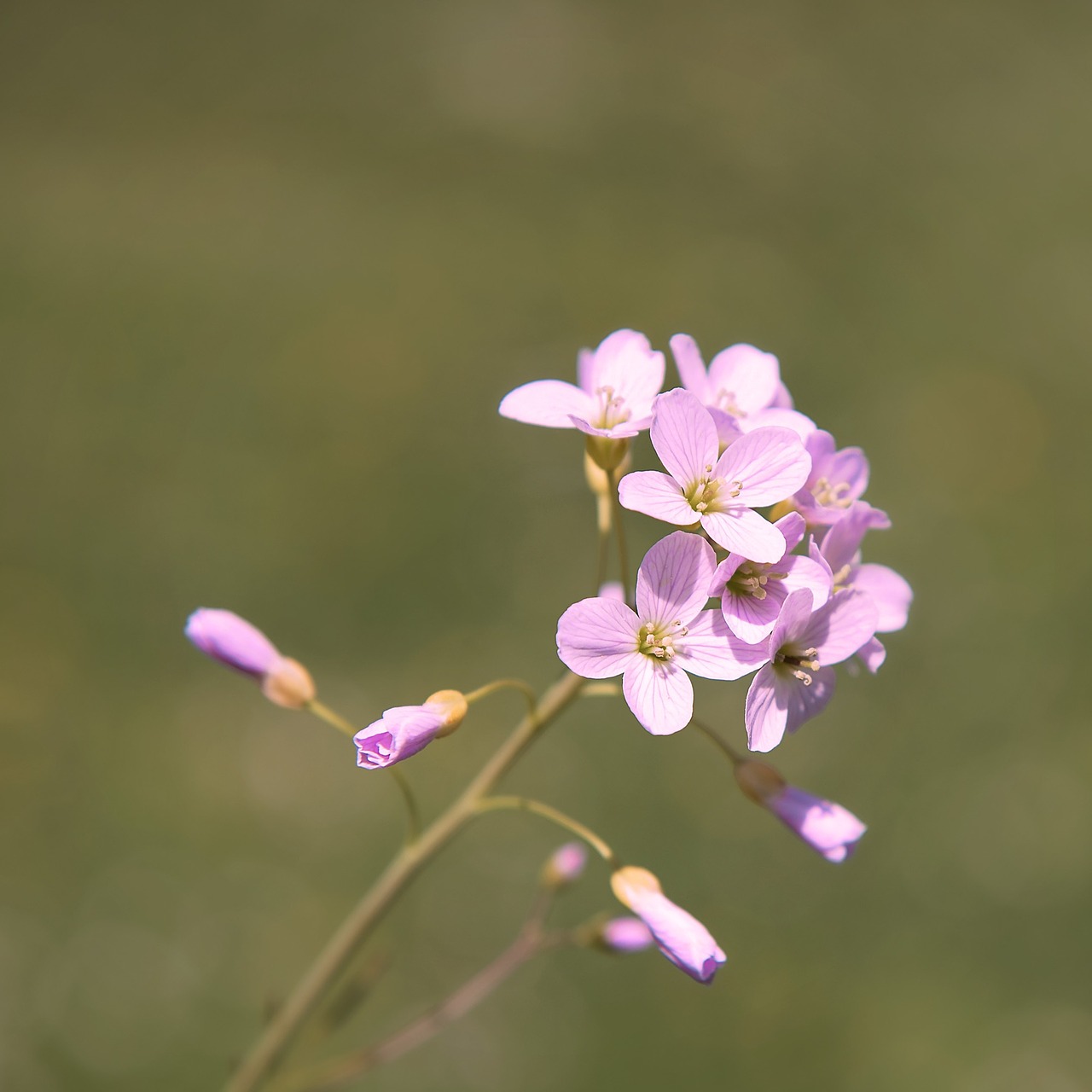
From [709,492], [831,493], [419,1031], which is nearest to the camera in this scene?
[709,492]

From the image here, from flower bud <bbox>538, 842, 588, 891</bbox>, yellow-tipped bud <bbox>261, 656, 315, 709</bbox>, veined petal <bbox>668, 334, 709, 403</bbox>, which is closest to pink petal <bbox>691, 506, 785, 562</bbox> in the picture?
veined petal <bbox>668, 334, 709, 403</bbox>

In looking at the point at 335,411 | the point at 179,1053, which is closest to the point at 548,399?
the point at 179,1053

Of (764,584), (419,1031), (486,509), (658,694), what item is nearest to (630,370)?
(764,584)

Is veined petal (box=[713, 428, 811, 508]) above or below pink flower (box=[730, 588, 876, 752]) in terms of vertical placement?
above

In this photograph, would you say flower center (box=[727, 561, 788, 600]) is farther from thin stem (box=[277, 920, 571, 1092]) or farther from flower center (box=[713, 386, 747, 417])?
thin stem (box=[277, 920, 571, 1092])

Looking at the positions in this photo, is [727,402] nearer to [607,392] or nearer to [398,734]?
[607,392]

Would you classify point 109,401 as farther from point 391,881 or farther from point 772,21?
point 772,21
